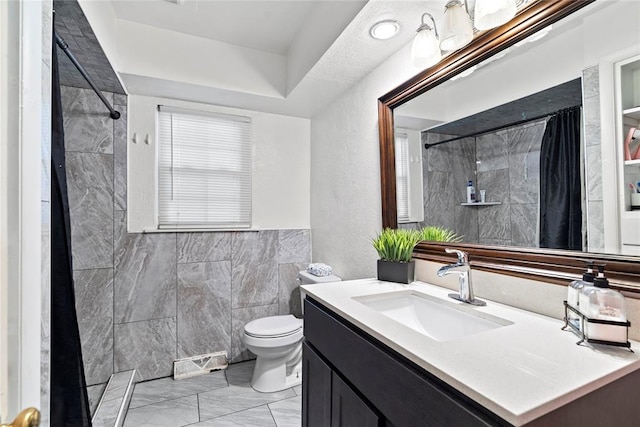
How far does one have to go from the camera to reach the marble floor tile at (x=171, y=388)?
2105mm

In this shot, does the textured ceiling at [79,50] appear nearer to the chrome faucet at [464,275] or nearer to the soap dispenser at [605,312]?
the chrome faucet at [464,275]

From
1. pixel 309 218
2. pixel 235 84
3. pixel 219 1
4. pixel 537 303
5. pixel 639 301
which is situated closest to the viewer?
pixel 639 301

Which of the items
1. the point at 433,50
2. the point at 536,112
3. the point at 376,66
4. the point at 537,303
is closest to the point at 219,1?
the point at 376,66

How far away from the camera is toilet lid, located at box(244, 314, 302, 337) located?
2.13 m

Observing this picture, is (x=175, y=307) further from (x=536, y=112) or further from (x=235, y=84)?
(x=536, y=112)

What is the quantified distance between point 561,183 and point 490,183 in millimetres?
270

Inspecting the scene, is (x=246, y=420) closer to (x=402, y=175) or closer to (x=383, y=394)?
(x=383, y=394)

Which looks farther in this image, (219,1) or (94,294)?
(94,294)

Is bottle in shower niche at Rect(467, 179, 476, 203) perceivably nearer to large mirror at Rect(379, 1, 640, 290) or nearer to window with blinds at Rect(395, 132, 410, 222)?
large mirror at Rect(379, 1, 640, 290)

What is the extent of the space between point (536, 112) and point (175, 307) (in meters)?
2.64

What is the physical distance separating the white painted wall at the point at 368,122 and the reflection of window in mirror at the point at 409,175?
0.16 meters

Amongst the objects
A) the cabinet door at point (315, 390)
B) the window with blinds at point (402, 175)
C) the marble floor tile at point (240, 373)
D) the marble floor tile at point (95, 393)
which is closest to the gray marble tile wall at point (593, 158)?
the window with blinds at point (402, 175)

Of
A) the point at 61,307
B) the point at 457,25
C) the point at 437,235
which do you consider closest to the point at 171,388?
the point at 61,307

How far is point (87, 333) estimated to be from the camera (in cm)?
213
